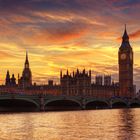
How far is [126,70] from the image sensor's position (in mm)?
184250

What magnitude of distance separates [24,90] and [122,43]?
4548cm

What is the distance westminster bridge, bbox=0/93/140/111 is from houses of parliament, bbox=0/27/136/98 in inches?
926

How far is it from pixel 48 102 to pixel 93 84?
7168 centimetres

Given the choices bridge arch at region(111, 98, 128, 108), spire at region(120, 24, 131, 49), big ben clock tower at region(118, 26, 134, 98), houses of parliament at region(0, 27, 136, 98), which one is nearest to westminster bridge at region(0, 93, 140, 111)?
bridge arch at region(111, 98, 128, 108)

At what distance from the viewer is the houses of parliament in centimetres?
15700

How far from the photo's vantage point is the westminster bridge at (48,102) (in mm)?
84500

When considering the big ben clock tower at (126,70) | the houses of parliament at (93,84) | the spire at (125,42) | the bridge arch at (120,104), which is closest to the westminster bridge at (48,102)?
the bridge arch at (120,104)

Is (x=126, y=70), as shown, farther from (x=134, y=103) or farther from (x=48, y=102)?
(x=48, y=102)

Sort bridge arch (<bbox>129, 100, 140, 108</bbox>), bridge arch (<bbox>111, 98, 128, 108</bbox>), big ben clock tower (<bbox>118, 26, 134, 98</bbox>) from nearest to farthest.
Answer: bridge arch (<bbox>111, 98, 128, 108</bbox>) < bridge arch (<bbox>129, 100, 140, 108</bbox>) < big ben clock tower (<bbox>118, 26, 134, 98</bbox>)

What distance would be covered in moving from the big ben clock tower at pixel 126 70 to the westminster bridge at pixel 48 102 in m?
44.7

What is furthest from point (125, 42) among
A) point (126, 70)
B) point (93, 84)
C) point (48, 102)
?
point (48, 102)

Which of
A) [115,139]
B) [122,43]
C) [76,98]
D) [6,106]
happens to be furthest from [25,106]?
[122,43]

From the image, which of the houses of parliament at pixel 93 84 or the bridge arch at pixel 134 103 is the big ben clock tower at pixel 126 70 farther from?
the bridge arch at pixel 134 103

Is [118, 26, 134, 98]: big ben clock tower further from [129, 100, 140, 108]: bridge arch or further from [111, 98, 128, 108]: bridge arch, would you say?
[111, 98, 128, 108]: bridge arch
